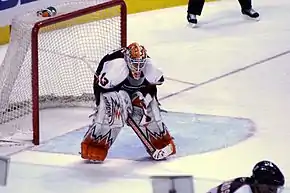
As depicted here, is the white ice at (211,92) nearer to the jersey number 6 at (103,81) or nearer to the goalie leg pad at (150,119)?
the goalie leg pad at (150,119)

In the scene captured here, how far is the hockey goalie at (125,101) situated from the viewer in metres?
3.53

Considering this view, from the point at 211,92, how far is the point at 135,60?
1.54 m

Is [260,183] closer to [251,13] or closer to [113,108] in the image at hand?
[113,108]

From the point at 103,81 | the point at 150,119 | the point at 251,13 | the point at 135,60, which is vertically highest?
the point at 135,60

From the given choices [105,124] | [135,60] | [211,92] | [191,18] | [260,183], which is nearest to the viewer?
[260,183]

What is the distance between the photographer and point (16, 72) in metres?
4.27

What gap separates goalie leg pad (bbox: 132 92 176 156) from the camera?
3621mm

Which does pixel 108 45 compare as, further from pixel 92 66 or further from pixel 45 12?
pixel 45 12

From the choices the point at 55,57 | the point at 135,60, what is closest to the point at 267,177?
the point at 135,60

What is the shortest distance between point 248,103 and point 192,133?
671mm

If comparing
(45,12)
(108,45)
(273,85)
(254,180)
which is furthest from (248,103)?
(254,180)

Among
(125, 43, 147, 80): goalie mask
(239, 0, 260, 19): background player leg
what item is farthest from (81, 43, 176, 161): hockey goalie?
(239, 0, 260, 19): background player leg

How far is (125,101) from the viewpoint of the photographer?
3.59 m

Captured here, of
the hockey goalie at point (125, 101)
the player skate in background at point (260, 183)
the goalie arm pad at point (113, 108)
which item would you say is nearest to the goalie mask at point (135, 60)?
the hockey goalie at point (125, 101)
